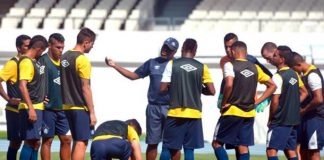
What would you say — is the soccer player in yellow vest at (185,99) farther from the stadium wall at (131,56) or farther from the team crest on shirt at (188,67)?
the stadium wall at (131,56)

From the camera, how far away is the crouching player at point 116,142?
10.3 metres

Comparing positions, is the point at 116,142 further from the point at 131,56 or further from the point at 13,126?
the point at 131,56

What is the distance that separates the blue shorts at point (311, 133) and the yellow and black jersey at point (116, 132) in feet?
7.95

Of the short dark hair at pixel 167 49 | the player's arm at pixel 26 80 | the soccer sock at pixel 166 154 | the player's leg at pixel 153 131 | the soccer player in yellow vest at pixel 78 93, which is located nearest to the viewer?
the player's arm at pixel 26 80

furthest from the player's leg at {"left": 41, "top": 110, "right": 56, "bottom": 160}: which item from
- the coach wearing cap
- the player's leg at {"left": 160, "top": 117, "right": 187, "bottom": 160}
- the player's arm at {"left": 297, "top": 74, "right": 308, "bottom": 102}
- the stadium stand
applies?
the stadium stand

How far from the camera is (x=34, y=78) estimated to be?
11391 mm

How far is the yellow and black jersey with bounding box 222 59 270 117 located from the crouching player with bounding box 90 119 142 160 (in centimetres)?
132

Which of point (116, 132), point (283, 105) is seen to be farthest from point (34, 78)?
point (283, 105)

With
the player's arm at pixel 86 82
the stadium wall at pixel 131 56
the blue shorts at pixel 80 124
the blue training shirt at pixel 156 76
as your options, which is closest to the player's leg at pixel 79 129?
the blue shorts at pixel 80 124

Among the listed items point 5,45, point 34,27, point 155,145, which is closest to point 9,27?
point 34,27

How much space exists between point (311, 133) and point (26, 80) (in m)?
3.49

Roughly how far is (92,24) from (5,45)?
128 inches

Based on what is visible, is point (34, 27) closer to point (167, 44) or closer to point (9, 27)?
point (9, 27)

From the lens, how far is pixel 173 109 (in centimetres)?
1150
